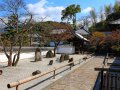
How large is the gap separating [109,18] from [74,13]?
31.3ft

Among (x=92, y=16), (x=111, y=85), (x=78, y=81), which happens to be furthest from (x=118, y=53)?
(x=92, y=16)

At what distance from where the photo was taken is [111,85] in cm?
1048

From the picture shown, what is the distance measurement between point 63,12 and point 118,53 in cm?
3324

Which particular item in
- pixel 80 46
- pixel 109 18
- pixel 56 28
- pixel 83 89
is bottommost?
pixel 83 89

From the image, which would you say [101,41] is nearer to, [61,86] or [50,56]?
[50,56]

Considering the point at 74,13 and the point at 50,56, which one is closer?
the point at 50,56

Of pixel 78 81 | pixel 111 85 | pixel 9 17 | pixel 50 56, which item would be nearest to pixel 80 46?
pixel 50 56

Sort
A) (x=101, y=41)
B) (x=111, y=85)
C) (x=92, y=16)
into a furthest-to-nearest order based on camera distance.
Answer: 1. (x=92, y=16)
2. (x=101, y=41)
3. (x=111, y=85)

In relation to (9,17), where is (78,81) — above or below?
below

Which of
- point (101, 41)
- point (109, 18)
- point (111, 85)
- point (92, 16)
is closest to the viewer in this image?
point (111, 85)

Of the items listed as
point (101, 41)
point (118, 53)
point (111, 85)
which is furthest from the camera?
point (101, 41)

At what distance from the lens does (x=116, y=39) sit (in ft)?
129

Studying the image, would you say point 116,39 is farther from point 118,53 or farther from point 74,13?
point 74,13

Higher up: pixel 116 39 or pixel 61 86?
pixel 116 39
